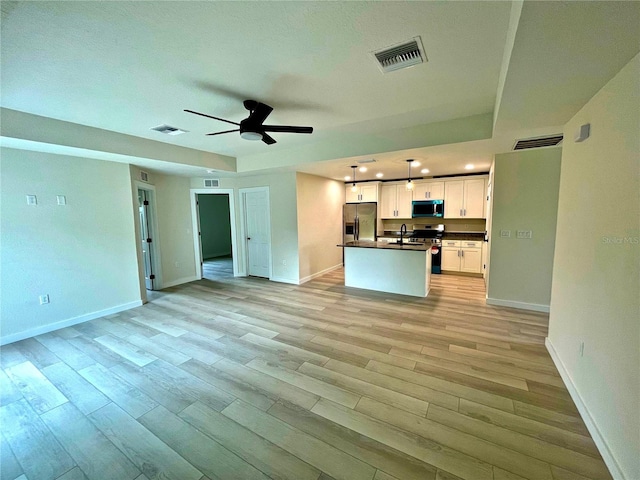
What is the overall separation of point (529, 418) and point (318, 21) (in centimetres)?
313

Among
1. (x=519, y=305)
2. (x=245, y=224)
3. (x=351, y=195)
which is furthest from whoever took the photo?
(x=351, y=195)

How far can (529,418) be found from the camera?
6.20 ft

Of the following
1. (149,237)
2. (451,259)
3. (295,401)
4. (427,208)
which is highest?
(427,208)

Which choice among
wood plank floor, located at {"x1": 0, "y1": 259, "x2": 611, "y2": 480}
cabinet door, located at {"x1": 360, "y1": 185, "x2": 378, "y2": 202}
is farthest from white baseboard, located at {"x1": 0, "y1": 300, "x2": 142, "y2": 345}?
cabinet door, located at {"x1": 360, "y1": 185, "x2": 378, "y2": 202}

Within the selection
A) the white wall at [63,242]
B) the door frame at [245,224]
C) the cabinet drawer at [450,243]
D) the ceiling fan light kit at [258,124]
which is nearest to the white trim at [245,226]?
the door frame at [245,224]

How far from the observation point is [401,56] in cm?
198

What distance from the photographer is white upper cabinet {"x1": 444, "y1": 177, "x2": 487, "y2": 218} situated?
5.94 metres

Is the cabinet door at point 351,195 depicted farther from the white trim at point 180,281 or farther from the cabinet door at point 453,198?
the white trim at point 180,281

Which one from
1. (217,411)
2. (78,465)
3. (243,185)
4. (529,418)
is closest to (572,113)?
(529,418)

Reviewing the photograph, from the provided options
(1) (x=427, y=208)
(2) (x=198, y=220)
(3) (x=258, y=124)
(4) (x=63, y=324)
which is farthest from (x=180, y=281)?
(1) (x=427, y=208)

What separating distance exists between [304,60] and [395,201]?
5.41m

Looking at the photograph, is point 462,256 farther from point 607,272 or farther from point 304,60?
point 304,60

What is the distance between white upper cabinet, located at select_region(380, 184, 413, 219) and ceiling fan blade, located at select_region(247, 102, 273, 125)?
194 inches

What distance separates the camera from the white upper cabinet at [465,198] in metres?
5.94
